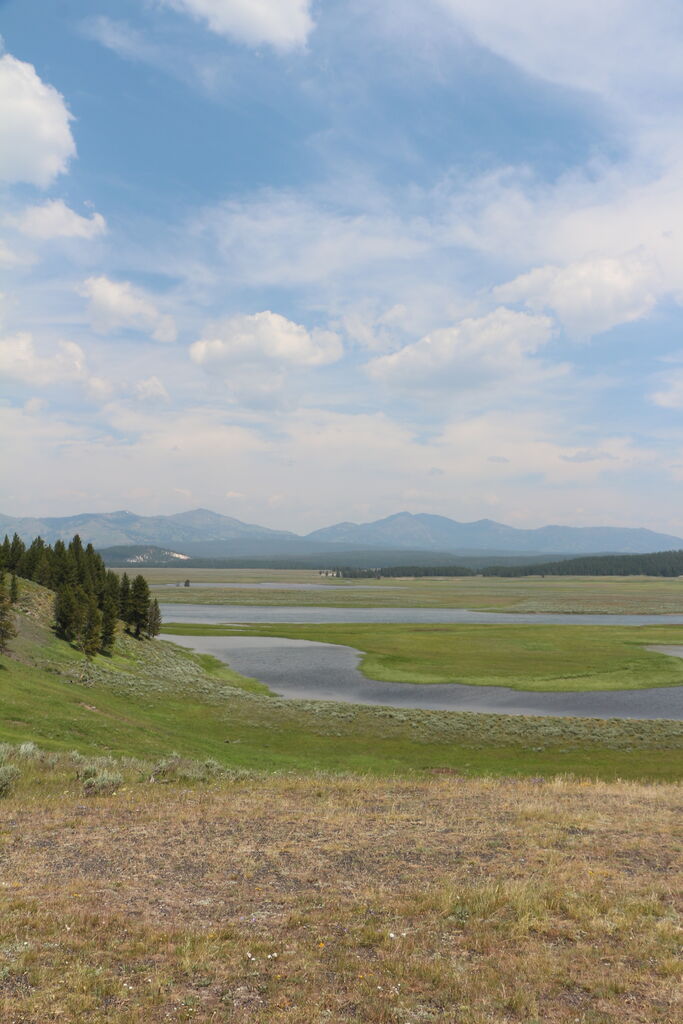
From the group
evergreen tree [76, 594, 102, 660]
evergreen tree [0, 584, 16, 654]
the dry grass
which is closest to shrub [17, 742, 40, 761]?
the dry grass

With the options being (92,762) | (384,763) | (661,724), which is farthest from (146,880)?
(661,724)

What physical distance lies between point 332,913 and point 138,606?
64.8 metres

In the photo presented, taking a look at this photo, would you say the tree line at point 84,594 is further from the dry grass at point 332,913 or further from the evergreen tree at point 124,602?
the dry grass at point 332,913

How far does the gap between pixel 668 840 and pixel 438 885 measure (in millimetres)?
7478

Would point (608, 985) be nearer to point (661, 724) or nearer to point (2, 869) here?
point (2, 869)

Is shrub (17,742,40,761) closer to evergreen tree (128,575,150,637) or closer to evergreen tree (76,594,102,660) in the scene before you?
evergreen tree (76,594,102,660)

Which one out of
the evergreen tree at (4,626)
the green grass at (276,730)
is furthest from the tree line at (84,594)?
the green grass at (276,730)

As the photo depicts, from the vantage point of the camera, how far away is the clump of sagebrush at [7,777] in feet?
55.9

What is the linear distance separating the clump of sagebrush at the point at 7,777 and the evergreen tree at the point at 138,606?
53127mm

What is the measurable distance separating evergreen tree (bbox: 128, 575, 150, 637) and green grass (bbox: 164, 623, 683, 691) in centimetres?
2007

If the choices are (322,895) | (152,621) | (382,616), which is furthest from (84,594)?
(382,616)

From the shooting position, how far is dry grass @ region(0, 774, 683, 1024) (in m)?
7.42

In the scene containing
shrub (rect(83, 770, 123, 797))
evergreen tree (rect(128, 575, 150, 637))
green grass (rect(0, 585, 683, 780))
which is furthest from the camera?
evergreen tree (rect(128, 575, 150, 637))

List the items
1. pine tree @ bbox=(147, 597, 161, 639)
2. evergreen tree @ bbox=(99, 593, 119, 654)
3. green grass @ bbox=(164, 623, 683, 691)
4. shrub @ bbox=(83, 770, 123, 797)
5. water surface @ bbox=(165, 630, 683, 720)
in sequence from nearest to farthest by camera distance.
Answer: shrub @ bbox=(83, 770, 123, 797), water surface @ bbox=(165, 630, 683, 720), evergreen tree @ bbox=(99, 593, 119, 654), green grass @ bbox=(164, 623, 683, 691), pine tree @ bbox=(147, 597, 161, 639)
